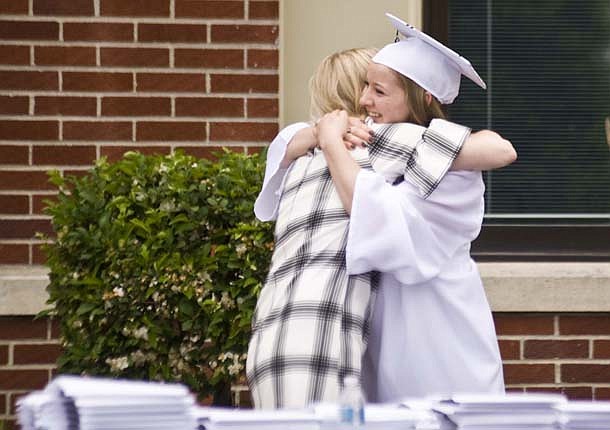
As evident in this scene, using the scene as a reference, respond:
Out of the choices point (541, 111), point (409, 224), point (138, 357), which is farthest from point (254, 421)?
point (541, 111)

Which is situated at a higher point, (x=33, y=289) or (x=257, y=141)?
(x=257, y=141)

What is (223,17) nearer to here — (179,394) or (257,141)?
(257,141)

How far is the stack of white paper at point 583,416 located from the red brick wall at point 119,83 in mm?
3458

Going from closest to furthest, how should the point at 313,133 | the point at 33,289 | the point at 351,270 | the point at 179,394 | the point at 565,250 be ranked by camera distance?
the point at 179,394 → the point at 351,270 → the point at 313,133 → the point at 33,289 → the point at 565,250

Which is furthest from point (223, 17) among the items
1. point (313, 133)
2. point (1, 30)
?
point (313, 133)

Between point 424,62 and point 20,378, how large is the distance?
9.53 ft

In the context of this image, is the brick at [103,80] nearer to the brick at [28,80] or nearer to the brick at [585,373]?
the brick at [28,80]

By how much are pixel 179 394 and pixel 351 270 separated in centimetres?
110

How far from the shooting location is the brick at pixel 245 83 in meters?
5.88

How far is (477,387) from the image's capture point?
3.59m

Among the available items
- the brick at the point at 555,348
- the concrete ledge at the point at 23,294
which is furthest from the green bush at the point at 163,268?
the brick at the point at 555,348

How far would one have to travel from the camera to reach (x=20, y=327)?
5.81 m

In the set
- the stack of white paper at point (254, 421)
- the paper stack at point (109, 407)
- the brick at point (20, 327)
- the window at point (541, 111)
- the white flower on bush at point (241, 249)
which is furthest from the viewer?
the window at point (541, 111)

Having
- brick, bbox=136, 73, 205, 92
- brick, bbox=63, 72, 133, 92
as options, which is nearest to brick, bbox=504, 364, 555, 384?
brick, bbox=136, 73, 205, 92
